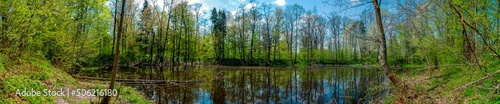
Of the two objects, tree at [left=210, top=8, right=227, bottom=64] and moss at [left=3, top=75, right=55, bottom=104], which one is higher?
tree at [left=210, top=8, right=227, bottom=64]

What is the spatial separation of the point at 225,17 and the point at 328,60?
23.3 metres

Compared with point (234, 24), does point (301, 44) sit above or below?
below

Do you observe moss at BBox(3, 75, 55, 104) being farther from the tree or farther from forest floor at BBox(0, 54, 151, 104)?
the tree

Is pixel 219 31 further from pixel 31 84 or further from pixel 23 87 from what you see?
pixel 23 87

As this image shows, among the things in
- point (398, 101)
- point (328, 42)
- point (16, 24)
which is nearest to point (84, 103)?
point (16, 24)

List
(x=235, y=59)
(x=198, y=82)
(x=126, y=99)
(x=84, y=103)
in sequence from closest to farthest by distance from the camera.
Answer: (x=84, y=103) → (x=126, y=99) → (x=198, y=82) → (x=235, y=59)

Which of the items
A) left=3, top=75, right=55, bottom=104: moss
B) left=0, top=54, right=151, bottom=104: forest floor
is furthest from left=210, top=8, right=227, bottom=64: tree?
left=3, top=75, right=55, bottom=104: moss

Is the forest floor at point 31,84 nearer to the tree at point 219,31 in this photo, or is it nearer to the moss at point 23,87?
the moss at point 23,87

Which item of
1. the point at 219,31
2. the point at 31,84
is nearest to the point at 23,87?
the point at 31,84

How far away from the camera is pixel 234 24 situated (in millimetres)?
50719

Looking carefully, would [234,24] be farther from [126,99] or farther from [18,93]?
[18,93]

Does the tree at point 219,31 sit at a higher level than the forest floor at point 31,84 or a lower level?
higher

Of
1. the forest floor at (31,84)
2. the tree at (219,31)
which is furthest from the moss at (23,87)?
the tree at (219,31)

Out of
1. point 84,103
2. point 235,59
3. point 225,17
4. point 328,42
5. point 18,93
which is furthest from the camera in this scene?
point 328,42
